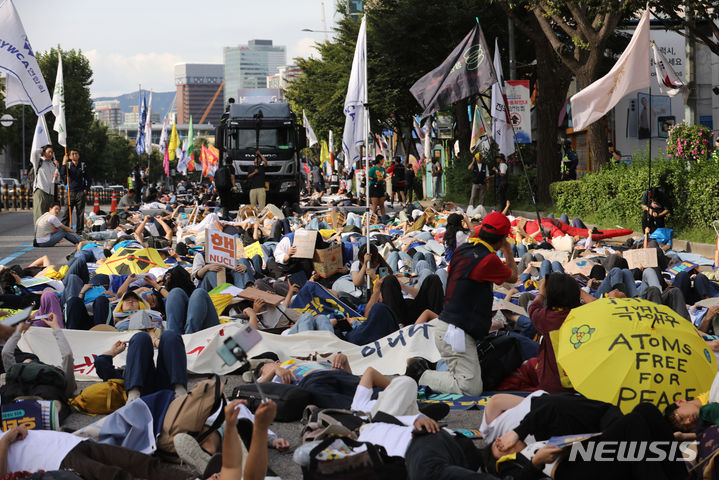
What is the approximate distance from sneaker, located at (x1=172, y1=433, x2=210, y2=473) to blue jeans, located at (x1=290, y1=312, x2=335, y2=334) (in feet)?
10.7

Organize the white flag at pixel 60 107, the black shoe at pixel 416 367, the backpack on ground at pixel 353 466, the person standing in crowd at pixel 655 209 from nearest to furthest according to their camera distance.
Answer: the backpack on ground at pixel 353 466, the black shoe at pixel 416 367, the person standing in crowd at pixel 655 209, the white flag at pixel 60 107

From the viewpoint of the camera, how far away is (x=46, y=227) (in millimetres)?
17109

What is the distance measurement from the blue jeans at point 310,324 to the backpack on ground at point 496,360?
6.27ft

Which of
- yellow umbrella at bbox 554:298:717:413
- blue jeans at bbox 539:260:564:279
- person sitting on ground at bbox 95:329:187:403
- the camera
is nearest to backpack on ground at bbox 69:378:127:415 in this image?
person sitting on ground at bbox 95:329:187:403

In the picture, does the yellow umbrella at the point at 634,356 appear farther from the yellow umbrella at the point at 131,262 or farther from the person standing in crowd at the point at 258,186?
the person standing in crowd at the point at 258,186

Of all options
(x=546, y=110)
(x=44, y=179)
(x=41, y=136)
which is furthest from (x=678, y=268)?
(x=546, y=110)

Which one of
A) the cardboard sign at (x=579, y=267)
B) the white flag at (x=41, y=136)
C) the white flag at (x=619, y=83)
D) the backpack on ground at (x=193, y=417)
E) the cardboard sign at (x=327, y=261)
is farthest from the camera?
the white flag at (x=41, y=136)

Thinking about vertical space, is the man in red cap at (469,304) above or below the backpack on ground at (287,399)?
above

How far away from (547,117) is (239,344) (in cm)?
2081

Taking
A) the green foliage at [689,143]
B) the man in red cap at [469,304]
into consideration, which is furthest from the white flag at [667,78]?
the man in red cap at [469,304]

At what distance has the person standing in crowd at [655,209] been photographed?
637 inches

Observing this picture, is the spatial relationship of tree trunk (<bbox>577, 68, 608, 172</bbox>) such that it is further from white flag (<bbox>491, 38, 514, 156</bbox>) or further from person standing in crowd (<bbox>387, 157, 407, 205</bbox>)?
person standing in crowd (<bbox>387, 157, 407, 205</bbox>)

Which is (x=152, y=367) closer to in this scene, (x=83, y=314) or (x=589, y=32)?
(x=83, y=314)

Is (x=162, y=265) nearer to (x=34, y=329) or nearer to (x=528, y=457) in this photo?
(x=34, y=329)
